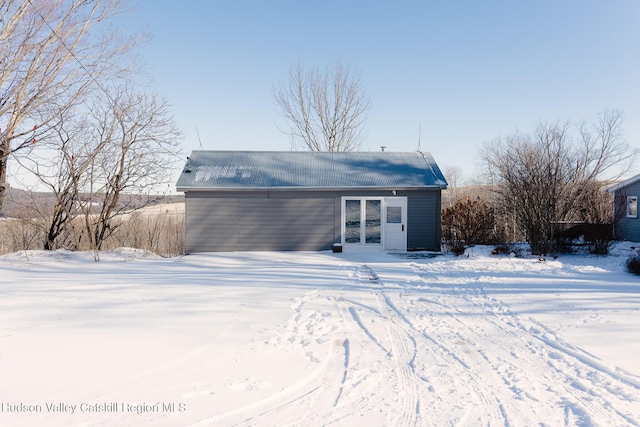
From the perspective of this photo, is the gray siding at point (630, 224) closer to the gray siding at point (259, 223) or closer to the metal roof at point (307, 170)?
the metal roof at point (307, 170)

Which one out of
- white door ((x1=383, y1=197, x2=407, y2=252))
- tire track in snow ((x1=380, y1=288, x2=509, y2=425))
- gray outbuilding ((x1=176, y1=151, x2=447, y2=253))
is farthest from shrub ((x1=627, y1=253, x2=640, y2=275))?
tire track in snow ((x1=380, y1=288, x2=509, y2=425))

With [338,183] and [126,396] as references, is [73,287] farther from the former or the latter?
[338,183]

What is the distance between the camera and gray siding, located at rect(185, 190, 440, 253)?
42.9 ft

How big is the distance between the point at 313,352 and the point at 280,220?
942 cm

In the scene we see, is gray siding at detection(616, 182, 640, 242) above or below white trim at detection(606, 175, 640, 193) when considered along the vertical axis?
below

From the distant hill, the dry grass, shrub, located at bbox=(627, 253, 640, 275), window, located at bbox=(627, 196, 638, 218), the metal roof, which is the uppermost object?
the metal roof

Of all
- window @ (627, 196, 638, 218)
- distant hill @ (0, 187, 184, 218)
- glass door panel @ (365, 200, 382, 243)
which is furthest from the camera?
window @ (627, 196, 638, 218)

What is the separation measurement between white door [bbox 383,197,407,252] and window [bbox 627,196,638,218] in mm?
10547

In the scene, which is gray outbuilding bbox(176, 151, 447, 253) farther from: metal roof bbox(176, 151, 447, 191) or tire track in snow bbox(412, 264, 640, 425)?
tire track in snow bbox(412, 264, 640, 425)

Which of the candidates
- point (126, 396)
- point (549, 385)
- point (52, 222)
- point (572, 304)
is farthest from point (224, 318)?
point (52, 222)

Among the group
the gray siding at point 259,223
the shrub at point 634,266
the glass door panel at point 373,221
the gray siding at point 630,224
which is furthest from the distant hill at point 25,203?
the gray siding at point 630,224

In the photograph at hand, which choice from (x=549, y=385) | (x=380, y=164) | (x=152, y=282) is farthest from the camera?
(x=380, y=164)

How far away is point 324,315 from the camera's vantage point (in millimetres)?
5203

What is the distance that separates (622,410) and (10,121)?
12.3m
